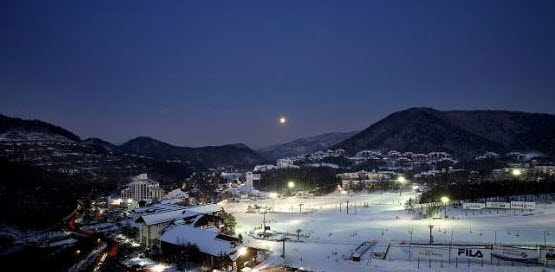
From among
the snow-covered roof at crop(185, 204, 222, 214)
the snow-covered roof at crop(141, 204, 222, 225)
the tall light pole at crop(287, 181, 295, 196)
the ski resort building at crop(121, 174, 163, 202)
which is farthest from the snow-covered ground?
the tall light pole at crop(287, 181, 295, 196)

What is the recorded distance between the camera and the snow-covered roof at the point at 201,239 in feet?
101

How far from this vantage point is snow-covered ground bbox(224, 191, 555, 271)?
30484 millimetres

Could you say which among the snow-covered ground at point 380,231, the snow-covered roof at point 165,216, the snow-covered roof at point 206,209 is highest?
the snow-covered roof at point 206,209

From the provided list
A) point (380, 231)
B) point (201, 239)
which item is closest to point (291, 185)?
point (380, 231)

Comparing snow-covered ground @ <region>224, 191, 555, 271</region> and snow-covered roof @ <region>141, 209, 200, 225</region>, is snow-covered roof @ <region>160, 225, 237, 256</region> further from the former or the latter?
snow-covered roof @ <region>141, 209, 200, 225</region>

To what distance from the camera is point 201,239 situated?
Answer: 3312 centimetres

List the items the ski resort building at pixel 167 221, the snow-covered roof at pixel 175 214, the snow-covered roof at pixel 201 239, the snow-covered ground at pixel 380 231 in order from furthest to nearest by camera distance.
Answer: the snow-covered roof at pixel 175 214 < the ski resort building at pixel 167 221 < the snow-covered roof at pixel 201 239 < the snow-covered ground at pixel 380 231

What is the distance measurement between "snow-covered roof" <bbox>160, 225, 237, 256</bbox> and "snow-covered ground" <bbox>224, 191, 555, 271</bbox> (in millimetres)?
3241

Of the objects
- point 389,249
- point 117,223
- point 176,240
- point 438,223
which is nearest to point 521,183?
point 438,223

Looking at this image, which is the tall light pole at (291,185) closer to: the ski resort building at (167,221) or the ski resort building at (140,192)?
the ski resort building at (140,192)

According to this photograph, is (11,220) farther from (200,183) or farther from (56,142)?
(56,142)

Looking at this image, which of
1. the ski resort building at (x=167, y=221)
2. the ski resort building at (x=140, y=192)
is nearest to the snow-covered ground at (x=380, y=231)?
the ski resort building at (x=167, y=221)

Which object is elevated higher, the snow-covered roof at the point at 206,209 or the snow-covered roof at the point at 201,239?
the snow-covered roof at the point at 206,209

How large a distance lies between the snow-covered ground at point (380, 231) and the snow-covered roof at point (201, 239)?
3.24 metres
